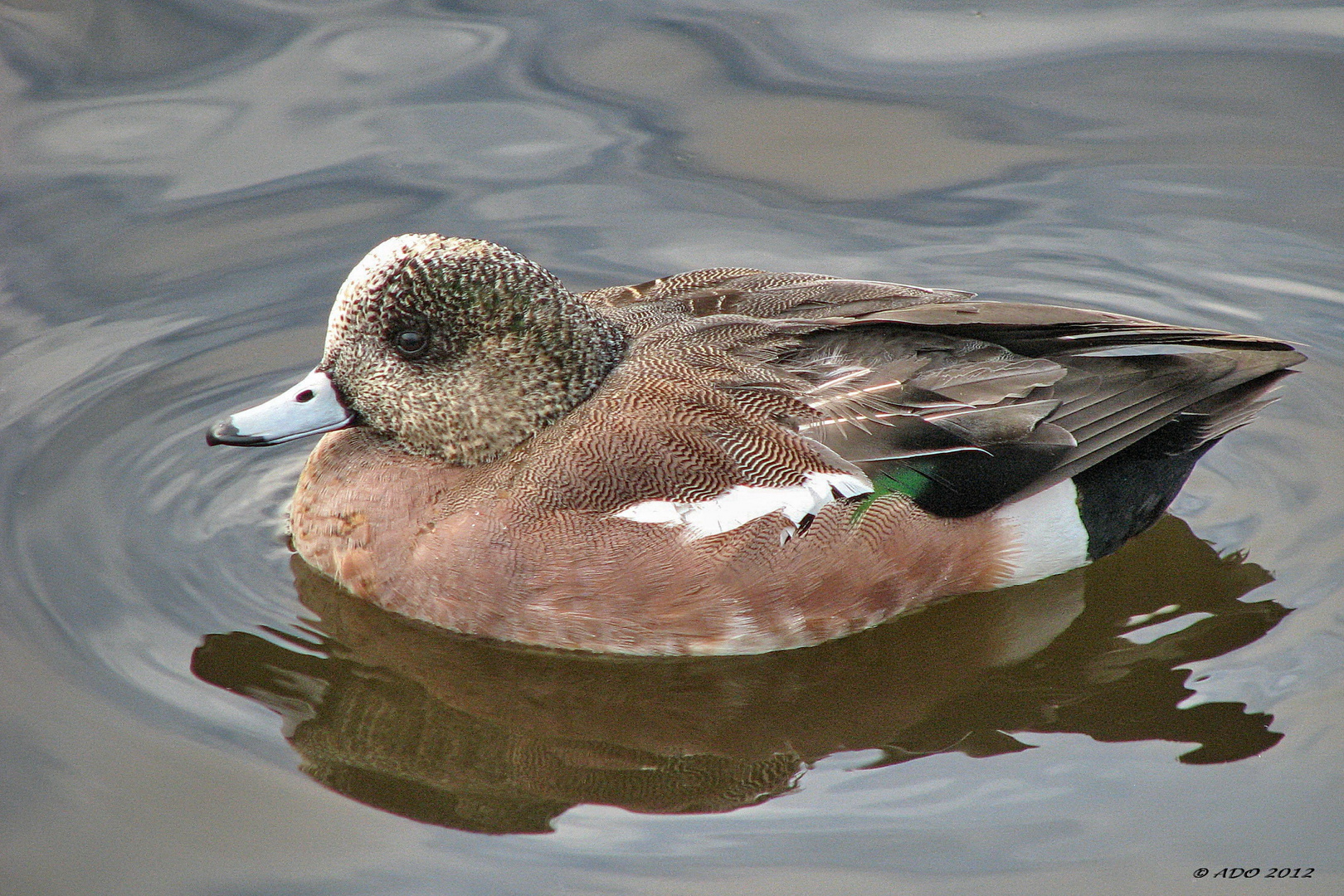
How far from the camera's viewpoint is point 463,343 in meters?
5.09

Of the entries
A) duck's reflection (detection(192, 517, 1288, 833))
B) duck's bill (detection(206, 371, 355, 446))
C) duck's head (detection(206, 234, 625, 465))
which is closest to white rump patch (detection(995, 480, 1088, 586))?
duck's reflection (detection(192, 517, 1288, 833))

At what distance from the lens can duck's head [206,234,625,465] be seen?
16.3ft

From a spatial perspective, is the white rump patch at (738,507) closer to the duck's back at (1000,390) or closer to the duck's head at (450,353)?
the duck's back at (1000,390)

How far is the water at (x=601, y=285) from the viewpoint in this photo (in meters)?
4.29

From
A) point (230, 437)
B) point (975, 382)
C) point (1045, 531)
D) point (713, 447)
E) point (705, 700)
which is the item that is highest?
point (975, 382)

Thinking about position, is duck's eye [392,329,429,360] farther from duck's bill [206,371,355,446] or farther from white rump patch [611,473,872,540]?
white rump patch [611,473,872,540]

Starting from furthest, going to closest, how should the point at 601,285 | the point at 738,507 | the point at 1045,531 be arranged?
the point at 601,285 → the point at 1045,531 → the point at 738,507

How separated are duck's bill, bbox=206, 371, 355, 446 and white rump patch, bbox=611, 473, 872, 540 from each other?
1.06 m

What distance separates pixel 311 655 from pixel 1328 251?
4718mm

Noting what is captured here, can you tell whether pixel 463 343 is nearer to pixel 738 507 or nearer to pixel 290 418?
pixel 290 418

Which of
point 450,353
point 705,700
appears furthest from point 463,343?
point 705,700

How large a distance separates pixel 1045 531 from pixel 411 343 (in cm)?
215

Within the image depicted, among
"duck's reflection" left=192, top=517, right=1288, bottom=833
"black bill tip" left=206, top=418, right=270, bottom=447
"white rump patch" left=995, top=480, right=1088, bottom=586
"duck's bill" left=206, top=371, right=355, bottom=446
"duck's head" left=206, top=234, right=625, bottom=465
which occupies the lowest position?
"duck's reflection" left=192, top=517, right=1288, bottom=833

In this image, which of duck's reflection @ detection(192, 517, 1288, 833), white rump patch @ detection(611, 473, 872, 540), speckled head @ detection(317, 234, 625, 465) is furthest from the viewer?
speckled head @ detection(317, 234, 625, 465)
